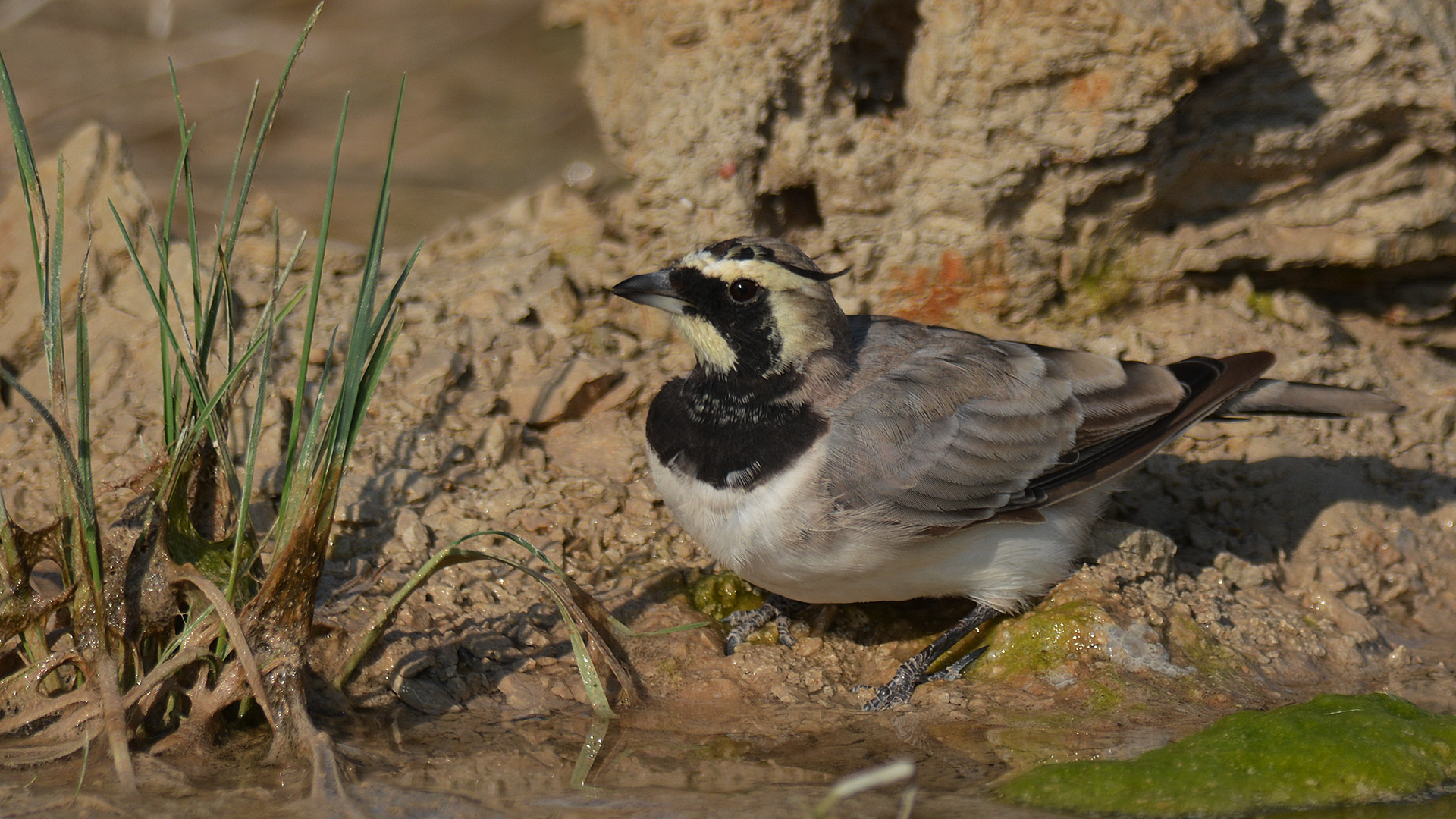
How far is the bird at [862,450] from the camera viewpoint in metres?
4.64

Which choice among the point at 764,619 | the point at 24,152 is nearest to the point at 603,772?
the point at 764,619

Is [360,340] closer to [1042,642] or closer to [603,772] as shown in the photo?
[603,772]

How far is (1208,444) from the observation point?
619 centimetres

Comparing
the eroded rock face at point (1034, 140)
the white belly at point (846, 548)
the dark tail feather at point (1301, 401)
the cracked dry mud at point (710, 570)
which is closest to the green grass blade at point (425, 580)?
the cracked dry mud at point (710, 570)

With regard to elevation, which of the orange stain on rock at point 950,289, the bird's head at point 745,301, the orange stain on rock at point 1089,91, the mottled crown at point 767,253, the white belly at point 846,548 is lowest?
the white belly at point 846,548

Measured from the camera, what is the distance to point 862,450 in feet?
15.5

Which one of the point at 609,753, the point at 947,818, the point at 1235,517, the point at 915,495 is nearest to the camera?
the point at 947,818

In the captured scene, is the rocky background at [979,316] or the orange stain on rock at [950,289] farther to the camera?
the orange stain on rock at [950,289]

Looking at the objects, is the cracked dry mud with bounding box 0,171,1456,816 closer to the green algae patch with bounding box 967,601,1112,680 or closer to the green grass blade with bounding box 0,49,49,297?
the green algae patch with bounding box 967,601,1112,680

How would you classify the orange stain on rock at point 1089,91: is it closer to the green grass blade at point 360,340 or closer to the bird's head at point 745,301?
the bird's head at point 745,301

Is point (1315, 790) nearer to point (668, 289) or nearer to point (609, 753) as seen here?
point (609, 753)

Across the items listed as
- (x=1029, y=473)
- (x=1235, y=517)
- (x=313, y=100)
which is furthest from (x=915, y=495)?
(x=313, y=100)

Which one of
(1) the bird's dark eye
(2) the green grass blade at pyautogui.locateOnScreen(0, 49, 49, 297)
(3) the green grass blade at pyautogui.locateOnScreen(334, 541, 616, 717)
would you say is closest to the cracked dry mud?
(3) the green grass blade at pyautogui.locateOnScreen(334, 541, 616, 717)

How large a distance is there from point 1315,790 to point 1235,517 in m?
2.08
